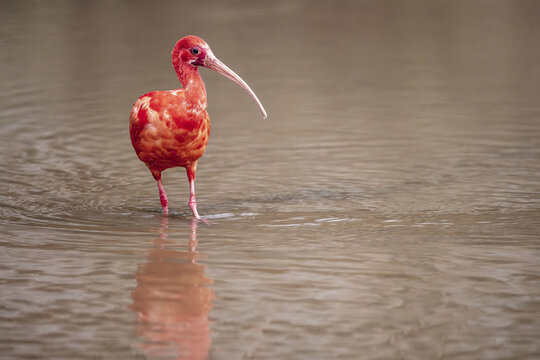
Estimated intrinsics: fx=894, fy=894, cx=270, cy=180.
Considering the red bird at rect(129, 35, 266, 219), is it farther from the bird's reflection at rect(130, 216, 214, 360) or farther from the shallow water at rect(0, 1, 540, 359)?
the bird's reflection at rect(130, 216, 214, 360)

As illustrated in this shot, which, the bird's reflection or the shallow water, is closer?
the bird's reflection

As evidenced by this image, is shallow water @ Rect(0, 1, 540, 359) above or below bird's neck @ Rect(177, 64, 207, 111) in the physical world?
below

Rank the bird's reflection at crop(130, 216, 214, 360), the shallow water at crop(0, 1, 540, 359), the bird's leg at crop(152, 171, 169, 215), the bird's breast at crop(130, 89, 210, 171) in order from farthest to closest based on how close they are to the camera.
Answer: the bird's leg at crop(152, 171, 169, 215)
the bird's breast at crop(130, 89, 210, 171)
the shallow water at crop(0, 1, 540, 359)
the bird's reflection at crop(130, 216, 214, 360)

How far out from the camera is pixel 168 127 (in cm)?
667

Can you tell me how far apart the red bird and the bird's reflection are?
0.78 metres

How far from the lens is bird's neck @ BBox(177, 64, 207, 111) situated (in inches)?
264

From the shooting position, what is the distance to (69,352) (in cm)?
432

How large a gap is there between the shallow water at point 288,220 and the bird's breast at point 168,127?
0.57 metres

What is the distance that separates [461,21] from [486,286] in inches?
737

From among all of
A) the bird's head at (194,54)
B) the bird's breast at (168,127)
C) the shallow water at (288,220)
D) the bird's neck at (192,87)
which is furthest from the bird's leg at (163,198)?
the bird's head at (194,54)

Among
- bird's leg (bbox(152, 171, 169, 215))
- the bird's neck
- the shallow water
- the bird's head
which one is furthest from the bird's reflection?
the bird's head

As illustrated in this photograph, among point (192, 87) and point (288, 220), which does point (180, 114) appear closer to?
point (192, 87)

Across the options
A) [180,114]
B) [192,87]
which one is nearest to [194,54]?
[192,87]

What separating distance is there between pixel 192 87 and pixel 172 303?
2.19 metres
